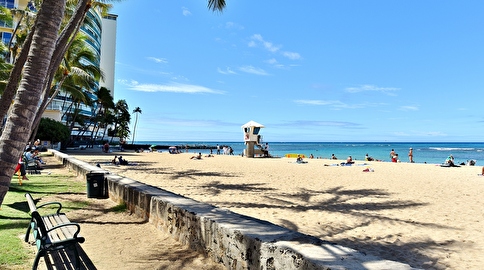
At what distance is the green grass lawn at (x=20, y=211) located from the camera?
3.69 meters

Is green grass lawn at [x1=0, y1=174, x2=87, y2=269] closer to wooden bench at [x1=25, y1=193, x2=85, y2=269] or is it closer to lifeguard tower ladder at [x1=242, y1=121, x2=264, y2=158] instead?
wooden bench at [x1=25, y1=193, x2=85, y2=269]

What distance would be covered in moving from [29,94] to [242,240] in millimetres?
2316

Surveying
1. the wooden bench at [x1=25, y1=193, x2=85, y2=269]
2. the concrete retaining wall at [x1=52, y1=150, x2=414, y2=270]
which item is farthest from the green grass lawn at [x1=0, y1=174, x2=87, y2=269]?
the concrete retaining wall at [x1=52, y1=150, x2=414, y2=270]

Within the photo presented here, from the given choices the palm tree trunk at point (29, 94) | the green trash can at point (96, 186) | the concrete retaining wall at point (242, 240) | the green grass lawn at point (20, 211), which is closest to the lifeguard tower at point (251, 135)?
the green grass lawn at point (20, 211)

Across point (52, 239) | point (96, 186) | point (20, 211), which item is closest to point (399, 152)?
point (96, 186)

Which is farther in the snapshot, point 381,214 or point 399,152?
point 399,152

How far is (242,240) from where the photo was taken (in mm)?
3111

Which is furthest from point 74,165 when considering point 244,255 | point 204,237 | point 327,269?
point 327,269

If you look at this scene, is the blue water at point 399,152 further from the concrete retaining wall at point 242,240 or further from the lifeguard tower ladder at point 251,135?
the concrete retaining wall at point 242,240

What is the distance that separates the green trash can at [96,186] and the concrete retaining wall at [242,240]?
2579mm

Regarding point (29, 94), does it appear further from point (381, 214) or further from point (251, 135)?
point (251, 135)

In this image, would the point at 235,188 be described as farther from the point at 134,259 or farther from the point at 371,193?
the point at 134,259

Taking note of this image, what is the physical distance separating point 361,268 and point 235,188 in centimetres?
864

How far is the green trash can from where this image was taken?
759 centimetres
